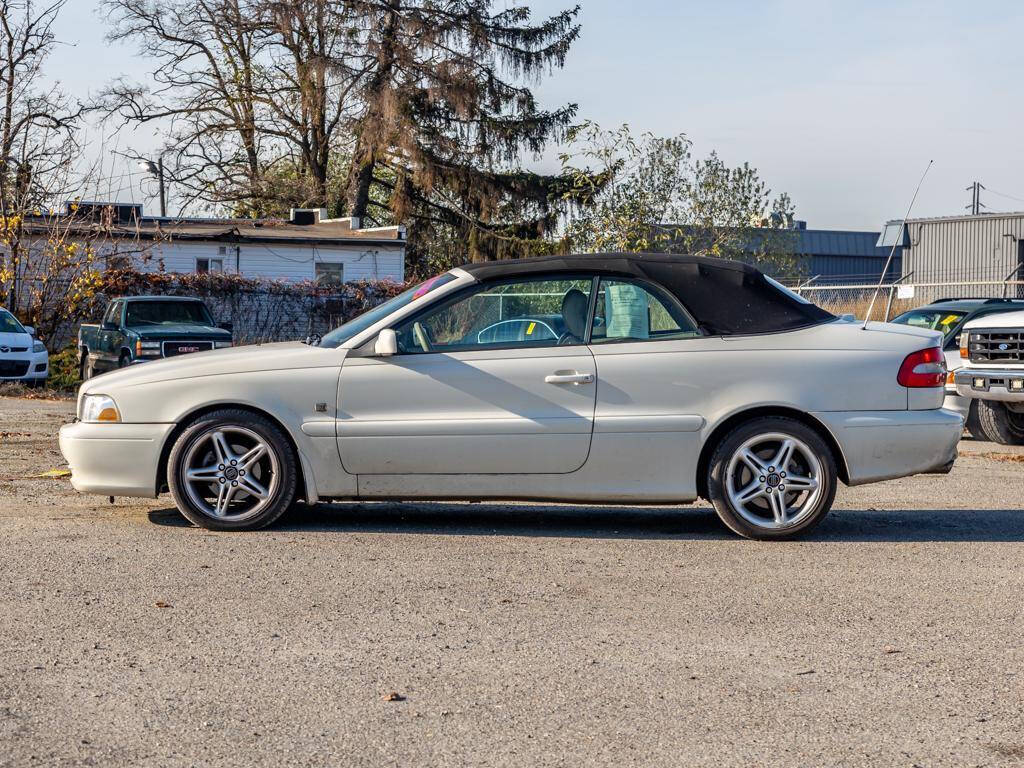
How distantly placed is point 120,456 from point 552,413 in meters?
2.51

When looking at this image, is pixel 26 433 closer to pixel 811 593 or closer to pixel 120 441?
Result: pixel 120 441

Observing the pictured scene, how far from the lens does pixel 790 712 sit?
4410 mm

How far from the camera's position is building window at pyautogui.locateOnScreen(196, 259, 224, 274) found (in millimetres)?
40053

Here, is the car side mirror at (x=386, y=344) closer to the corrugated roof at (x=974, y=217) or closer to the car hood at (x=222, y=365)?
the car hood at (x=222, y=365)

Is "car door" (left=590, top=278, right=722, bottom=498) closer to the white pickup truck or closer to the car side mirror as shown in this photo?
the car side mirror

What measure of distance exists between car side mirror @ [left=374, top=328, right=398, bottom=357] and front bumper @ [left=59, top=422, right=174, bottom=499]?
4.24 feet

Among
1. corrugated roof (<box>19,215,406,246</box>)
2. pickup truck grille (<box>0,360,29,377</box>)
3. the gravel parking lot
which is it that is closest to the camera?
the gravel parking lot

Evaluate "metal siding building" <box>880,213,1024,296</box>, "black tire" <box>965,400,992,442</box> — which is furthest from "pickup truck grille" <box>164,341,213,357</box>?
"metal siding building" <box>880,213,1024,296</box>

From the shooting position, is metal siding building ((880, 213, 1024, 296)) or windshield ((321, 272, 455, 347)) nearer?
windshield ((321, 272, 455, 347))

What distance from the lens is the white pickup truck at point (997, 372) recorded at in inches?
545

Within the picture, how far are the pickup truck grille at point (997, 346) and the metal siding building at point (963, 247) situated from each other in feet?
130

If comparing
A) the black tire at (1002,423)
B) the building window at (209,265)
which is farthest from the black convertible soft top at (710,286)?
the building window at (209,265)

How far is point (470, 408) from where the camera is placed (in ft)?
25.0

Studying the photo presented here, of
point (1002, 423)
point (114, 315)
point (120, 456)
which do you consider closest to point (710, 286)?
point (120, 456)
